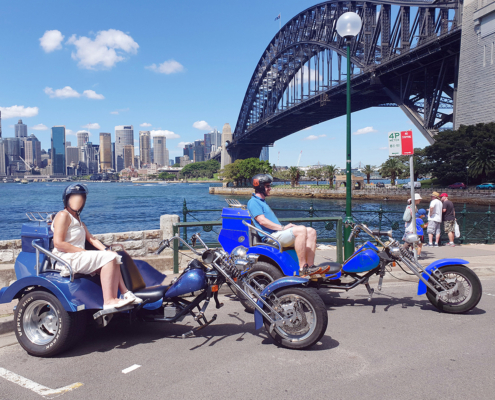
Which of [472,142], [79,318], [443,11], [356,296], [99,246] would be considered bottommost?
[356,296]

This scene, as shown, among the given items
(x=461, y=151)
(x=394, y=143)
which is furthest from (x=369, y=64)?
(x=394, y=143)

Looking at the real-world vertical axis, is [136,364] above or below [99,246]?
below

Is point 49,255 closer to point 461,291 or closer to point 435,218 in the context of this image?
point 461,291

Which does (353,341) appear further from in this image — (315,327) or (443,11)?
(443,11)

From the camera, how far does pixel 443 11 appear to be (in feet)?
155

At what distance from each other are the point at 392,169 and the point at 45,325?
278 feet

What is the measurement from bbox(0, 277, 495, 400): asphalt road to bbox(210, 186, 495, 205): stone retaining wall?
4186 centimetres

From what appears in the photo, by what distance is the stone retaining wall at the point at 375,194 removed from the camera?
154 ft

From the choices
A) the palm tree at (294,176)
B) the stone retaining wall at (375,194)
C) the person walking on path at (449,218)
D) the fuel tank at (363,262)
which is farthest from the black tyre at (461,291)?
the palm tree at (294,176)

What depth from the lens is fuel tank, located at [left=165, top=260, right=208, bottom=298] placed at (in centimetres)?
409

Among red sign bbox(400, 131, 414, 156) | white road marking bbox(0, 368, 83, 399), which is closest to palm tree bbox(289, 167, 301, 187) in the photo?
red sign bbox(400, 131, 414, 156)

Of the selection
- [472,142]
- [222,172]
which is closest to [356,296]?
[472,142]

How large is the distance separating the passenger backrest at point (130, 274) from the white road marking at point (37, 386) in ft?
3.77

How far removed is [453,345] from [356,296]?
7.14 feet
